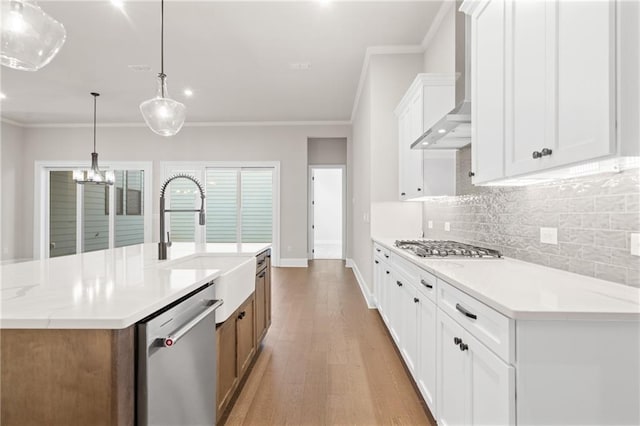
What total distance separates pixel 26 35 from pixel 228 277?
146 centimetres

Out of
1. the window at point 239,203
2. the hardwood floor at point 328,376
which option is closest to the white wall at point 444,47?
the hardwood floor at point 328,376

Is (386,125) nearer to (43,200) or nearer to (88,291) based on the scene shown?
(88,291)

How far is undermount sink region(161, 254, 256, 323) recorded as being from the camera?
1.68m

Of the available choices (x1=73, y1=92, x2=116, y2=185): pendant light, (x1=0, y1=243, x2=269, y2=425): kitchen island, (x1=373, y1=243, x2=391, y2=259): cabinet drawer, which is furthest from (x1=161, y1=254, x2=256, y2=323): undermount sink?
(x1=73, y1=92, x2=116, y2=185): pendant light

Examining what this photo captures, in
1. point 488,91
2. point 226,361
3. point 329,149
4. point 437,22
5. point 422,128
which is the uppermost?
point 437,22

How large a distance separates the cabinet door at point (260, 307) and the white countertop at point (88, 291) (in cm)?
89

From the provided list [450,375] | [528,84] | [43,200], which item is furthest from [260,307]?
[43,200]

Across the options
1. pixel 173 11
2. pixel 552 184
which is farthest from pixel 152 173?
pixel 552 184

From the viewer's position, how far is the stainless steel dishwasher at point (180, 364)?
1037 mm

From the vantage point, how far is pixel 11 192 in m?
7.57

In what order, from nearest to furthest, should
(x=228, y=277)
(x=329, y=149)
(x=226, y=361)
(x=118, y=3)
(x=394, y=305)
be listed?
(x=228, y=277)
(x=226, y=361)
(x=394, y=305)
(x=118, y=3)
(x=329, y=149)

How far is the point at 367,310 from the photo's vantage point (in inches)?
159

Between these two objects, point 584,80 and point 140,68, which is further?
point 140,68

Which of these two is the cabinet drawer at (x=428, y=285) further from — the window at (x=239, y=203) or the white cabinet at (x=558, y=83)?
the window at (x=239, y=203)
